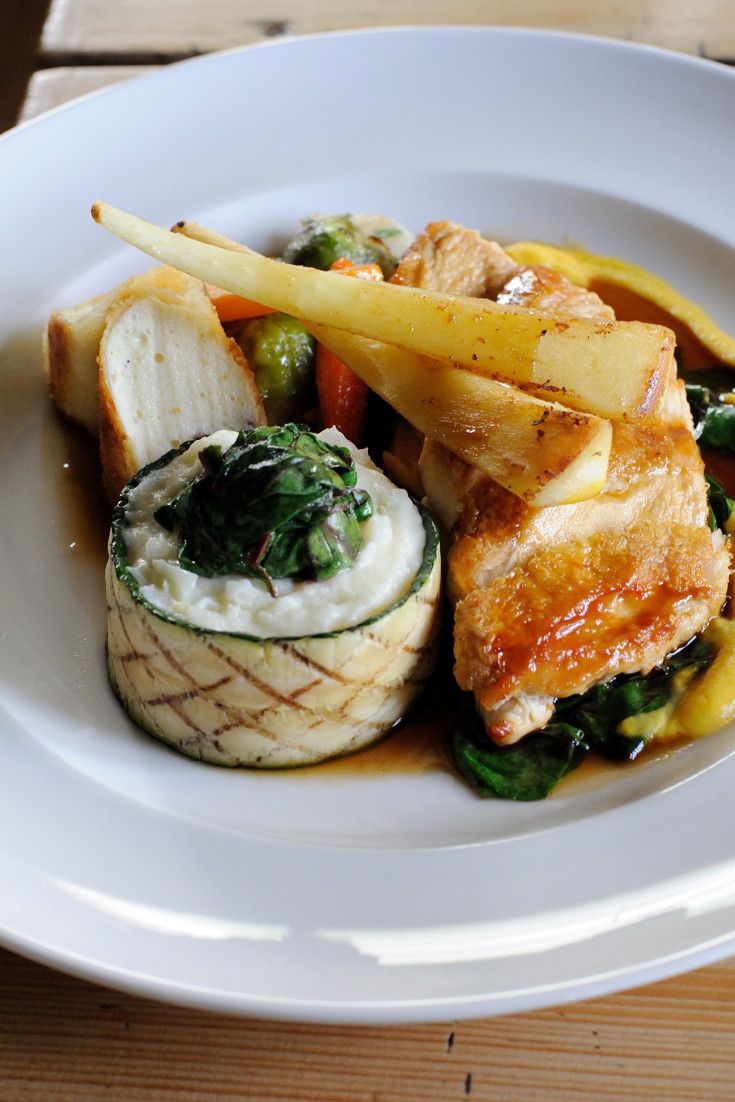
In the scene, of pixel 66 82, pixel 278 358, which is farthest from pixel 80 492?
pixel 66 82

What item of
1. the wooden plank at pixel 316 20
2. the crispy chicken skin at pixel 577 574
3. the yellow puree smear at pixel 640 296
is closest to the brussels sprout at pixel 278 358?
the crispy chicken skin at pixel 577 574

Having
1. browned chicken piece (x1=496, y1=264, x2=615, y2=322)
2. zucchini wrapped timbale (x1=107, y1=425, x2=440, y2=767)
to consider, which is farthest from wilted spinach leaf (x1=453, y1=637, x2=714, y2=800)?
browned chicken piece (x1=496, y1=264, x2=615, y2=322)

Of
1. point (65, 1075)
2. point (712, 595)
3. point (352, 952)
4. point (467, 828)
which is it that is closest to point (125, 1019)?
point (65, 1075)

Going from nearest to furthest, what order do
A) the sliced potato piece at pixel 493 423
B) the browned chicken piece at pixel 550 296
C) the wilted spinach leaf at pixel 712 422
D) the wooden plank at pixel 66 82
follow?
the sliced potato piece at pixel 493 423 → the browned chicken piece at pixel 550 296 → the wilted spinach leaf at pixel 712 422 → the wooden plank at pixel 66 82

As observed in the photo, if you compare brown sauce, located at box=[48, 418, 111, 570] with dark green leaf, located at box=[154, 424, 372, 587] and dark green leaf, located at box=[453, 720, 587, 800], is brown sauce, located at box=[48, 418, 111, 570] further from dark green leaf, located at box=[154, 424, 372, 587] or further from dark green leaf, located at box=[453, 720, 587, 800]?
dark green leaf, located at box=[453, 720, 587, 800]

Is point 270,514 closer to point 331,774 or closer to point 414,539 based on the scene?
point 414,539

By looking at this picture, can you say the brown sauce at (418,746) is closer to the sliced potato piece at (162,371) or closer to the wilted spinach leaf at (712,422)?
the sliced potato piece at (162,371)
